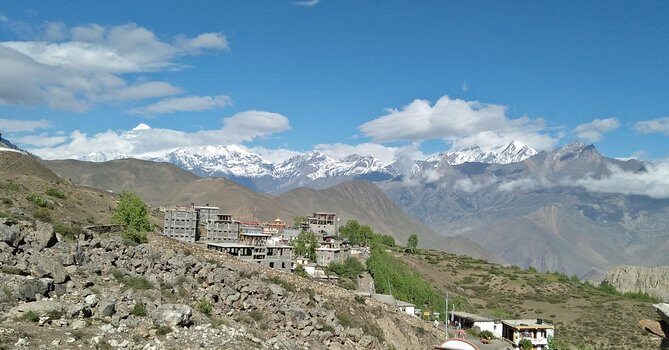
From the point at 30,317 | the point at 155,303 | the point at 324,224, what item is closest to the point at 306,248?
the point at 324,224

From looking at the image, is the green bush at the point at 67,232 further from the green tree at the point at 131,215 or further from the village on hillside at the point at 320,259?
the village on hillside at the point at 320,259

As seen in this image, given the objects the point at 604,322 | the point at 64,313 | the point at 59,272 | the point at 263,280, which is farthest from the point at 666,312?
the point at 604,322


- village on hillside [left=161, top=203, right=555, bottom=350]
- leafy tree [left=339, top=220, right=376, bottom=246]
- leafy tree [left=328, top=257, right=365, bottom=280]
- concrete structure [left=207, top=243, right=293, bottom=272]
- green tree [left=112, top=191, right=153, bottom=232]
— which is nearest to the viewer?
green tree [left=112, top=191, right=153, bottom=232]

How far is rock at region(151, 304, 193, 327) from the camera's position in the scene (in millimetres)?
31188

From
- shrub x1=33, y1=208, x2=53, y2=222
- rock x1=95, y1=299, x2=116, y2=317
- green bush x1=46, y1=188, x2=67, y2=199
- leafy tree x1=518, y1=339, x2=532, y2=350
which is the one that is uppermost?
green bush x1=46, y1=188, x2=67, y2=199

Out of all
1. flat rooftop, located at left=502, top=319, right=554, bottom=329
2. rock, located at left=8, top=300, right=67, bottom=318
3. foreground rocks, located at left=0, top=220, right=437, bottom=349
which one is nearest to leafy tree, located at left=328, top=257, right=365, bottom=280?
flat rooftop, located at left=502, top=319, right=554, bottom=329

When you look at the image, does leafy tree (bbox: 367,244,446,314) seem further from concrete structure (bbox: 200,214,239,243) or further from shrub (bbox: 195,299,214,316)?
shrub (bbox: 195,299,214,316)

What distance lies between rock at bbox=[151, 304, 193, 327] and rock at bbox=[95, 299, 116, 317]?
7.25 ft

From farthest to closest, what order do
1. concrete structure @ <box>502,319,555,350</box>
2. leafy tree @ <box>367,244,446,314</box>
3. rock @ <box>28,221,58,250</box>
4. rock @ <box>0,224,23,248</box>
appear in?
1. leafy tree @ <box>367,244,446,314</box>
2. concrete structure @ <box>502,319,555,350</box>
3. rock @ <box>28,221,58,250</box>
4. rock @ <box>0,224,23,248</box>

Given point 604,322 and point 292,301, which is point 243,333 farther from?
point 604,322

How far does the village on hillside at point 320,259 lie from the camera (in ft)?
265

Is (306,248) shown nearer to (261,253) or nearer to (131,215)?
(261,253)

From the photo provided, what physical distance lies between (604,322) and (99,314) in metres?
113

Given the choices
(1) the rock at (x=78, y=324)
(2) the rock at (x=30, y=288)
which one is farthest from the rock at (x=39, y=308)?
(1) the rock at (x=78, y=324)
